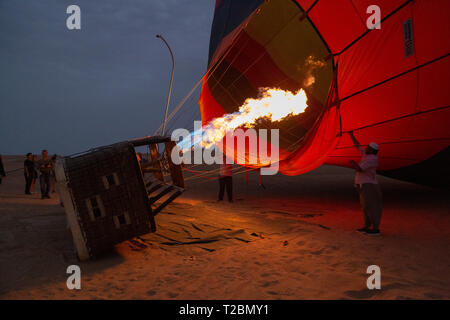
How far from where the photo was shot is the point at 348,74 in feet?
14.9

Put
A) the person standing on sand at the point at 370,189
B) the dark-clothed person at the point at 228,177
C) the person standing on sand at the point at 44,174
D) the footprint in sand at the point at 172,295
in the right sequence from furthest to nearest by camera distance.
→ the person standing on sand at the point at 44,174 → the dark-clothed person at the point at 228,177 → the person standing on sand at the point at 370,189 → the footprint in sand at the point at 172,295

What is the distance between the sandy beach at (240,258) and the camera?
232cm

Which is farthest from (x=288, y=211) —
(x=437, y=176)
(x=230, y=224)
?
(x=437, y=176)

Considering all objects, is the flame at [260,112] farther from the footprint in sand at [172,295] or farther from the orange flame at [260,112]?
the footprint in sand at [172,295]

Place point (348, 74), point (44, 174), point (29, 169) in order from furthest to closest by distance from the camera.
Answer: point (29, 169) → point (44, 174) → point (348, 74)

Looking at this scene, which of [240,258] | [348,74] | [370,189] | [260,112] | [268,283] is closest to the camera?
[268,283]

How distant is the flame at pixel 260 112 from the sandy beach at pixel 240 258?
2622mm

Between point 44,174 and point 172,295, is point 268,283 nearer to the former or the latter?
point 172,295

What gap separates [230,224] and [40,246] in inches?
102

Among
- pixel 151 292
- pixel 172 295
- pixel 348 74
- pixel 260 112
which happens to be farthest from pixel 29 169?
pixel 348 74

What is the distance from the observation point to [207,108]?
24.2 feet

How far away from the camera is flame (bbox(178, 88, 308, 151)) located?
22.2 ft

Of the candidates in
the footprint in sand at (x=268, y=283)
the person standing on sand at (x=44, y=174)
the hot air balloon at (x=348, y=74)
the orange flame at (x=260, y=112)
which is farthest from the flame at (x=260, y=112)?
the person standing on sand at (x=44, y=174)

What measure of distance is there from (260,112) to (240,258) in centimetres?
468
